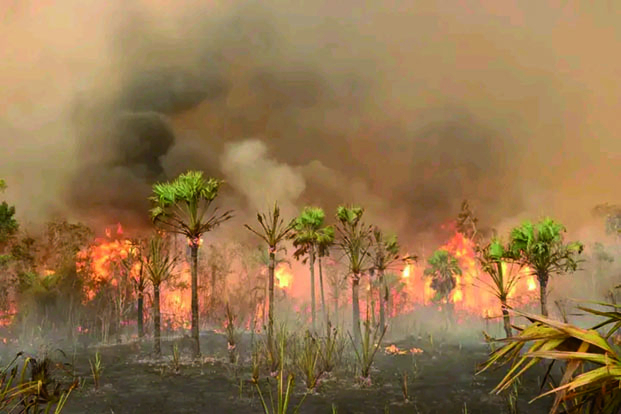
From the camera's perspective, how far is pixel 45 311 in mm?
39531

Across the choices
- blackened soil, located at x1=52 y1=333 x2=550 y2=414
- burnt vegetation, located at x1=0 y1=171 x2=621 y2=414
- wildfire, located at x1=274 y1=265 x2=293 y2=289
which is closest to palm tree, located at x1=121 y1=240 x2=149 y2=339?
burnt vegetation, located at x1=0 y1=171 x2=621 y2=414

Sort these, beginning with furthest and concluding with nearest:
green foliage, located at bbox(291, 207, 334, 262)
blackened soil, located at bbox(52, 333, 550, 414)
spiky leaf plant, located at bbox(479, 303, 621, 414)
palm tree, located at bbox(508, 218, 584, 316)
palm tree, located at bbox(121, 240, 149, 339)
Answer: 1. green foliage, located at bbox(291, 207, 334, 262)
2. palm tree, located at bbox(121, 240, 149, 339)
3. palm tree, located at bbox(508, 218, 584, 316)
4. blackened soil, located at bbox(52, 333, 550, 414)
5. spiky leaf plant, located at bbox(479, 303, 621, 414)

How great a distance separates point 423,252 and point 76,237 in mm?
78864

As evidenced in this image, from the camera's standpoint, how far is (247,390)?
17516 millimetres

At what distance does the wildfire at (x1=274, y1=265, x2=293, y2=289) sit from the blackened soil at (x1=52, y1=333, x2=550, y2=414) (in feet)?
162

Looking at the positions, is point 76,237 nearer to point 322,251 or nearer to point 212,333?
point 212,333

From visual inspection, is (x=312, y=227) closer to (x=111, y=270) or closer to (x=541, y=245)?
(x=541, y=245)

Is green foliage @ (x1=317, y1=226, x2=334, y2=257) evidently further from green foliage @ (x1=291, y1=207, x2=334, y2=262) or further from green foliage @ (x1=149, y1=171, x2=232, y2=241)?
green foliage @ (x1=149, y1=171, x2=232, y2=241)

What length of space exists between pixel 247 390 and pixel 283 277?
200 ft

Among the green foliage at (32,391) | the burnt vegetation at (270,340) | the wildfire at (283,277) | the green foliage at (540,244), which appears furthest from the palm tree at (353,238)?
the wildfire at (283,277)

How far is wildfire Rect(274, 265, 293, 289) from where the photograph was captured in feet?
250

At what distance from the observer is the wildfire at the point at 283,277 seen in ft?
250

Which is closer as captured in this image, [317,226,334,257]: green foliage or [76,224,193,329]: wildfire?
[317,226,334,257]: green foliage

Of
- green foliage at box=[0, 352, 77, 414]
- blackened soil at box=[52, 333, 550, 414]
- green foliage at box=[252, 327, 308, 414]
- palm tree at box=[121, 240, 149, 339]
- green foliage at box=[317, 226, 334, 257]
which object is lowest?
blackened soil at box=[52, 333, 550, 414]
